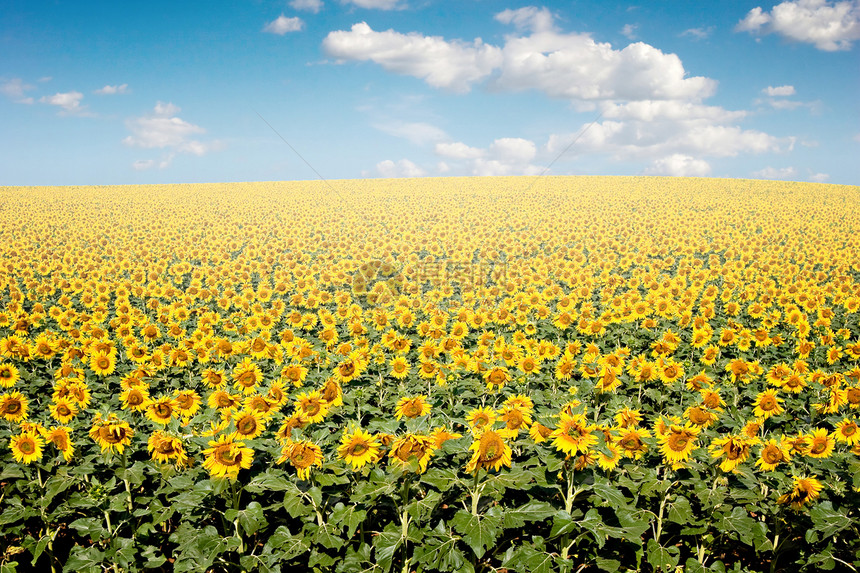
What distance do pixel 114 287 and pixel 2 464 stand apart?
1054 centimetres

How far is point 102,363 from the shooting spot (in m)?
7.15

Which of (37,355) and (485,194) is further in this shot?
(485,194)

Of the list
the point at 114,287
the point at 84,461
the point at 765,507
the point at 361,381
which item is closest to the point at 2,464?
the point at 84,461

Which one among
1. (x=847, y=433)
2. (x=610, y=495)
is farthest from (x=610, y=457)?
(x=847, y=433)

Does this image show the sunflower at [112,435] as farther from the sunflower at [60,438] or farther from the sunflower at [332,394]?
the sunflower at [332,394]

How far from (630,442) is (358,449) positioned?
2.30 metres

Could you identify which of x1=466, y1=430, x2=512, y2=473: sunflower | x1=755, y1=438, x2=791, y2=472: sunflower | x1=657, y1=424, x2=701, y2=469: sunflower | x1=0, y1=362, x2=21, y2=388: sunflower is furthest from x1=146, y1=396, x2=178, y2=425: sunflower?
x1=755, y1=438, x2=791, y2=472: sunflower

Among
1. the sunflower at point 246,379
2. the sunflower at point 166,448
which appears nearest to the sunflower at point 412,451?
the sunflower at point 166,448

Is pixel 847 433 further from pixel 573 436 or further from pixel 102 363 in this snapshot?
pixel 102 363

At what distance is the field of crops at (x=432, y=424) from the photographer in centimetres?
387

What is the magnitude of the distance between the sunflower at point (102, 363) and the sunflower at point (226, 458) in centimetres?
444

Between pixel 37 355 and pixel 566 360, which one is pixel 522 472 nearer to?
pixel 566 360

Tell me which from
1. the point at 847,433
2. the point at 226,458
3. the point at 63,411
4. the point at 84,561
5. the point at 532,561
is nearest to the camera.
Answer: the point at 532,561

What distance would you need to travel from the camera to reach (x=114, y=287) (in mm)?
13742
